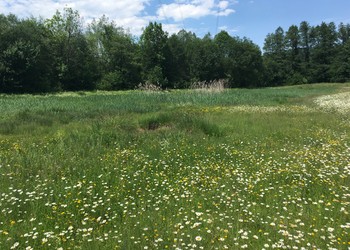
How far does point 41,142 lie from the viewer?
1080 cm

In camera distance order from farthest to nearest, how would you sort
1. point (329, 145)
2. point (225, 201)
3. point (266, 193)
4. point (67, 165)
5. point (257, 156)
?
point (329, 145) → point (257, 156) → point (67, 165) → point (266, 193) → point (225, 201)

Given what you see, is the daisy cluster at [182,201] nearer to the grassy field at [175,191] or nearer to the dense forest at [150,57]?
the grassy field at [175,191]

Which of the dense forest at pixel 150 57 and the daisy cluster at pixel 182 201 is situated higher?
the dense forest at pixel 150 57

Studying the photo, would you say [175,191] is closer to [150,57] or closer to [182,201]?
[182,201]

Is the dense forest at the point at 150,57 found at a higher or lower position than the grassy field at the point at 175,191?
higher

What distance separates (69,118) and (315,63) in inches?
3798

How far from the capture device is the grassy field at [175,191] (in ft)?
14.6

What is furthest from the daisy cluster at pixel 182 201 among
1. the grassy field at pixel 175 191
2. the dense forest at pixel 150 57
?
the dense forest at pixel 150 57

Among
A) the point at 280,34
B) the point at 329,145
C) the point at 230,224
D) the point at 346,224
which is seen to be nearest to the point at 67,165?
the point at 230,224

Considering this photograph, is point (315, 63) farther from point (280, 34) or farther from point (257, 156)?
point (257, 156)

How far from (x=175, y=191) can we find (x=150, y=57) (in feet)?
213

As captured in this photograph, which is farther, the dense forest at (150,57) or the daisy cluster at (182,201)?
the dense forest at (150,57)

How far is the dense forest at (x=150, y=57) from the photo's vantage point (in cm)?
4806

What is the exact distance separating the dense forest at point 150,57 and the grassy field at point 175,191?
4206 centimetres
